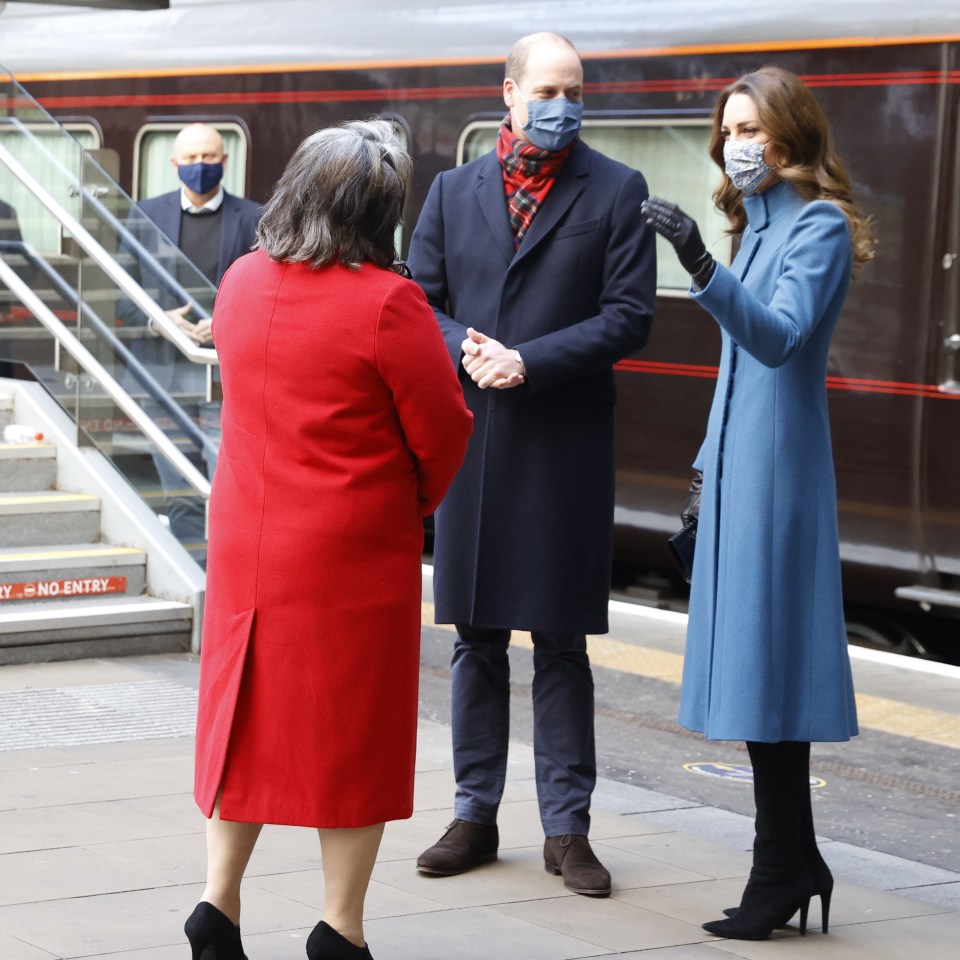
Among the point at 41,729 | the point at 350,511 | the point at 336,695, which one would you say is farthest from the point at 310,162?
the point at 41,729

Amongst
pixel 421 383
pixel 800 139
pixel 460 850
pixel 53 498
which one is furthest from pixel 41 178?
pixel 421 383

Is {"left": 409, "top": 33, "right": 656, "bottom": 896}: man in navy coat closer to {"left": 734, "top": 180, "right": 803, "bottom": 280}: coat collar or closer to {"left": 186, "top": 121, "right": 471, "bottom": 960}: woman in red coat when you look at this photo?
{"left": 734, "top": 180, "right": 803, "bottom": 280}: coat collar

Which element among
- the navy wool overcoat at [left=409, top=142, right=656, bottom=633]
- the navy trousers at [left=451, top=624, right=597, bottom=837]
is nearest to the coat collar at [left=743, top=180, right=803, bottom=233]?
the navy wool overcoat at [left=409, top=142, right=656, bottom=633]

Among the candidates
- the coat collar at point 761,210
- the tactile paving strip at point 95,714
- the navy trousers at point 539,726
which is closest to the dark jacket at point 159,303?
the tactile paving strip at point 95,714

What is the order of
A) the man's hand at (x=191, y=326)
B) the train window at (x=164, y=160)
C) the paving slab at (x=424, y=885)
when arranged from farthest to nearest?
the train window at (x=164, y=160)
the man's hand at (x=191, y=326)
the paving slab at (x=424, y=885)

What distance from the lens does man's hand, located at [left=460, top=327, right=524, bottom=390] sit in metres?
4.48

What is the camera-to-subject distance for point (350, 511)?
3527 millimetres

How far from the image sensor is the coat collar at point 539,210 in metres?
4.64

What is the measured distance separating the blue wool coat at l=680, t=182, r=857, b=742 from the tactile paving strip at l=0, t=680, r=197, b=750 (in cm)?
230

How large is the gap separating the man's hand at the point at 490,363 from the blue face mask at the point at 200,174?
160 inches

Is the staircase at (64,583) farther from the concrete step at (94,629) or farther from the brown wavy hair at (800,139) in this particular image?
the brown wavy hair at (800,139)

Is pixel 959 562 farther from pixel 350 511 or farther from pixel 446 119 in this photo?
pixel 350 511

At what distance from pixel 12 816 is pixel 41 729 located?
1.01 meters

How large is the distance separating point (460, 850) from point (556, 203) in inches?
62.1
